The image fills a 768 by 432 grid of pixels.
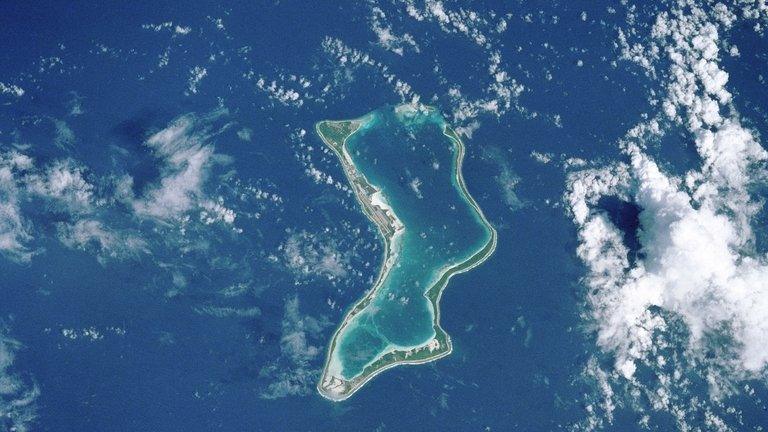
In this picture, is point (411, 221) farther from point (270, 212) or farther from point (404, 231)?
point (270, 212)

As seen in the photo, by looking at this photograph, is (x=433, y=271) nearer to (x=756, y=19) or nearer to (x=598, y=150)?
(x=598, y=150)

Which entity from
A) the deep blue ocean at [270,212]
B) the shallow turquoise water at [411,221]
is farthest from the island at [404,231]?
the deep blue ocean at [270,212]

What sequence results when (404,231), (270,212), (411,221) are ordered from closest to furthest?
(270,212)
(404,231)
(411,221)

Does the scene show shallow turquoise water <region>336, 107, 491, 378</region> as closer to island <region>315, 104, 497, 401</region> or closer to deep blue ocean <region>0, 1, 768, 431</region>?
island <region>315, 104, 497, 401</region>

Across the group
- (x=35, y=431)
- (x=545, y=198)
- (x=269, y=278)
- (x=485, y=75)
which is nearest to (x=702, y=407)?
(x=545, y=198)

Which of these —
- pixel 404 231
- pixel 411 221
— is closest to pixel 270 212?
pixel 404 231
